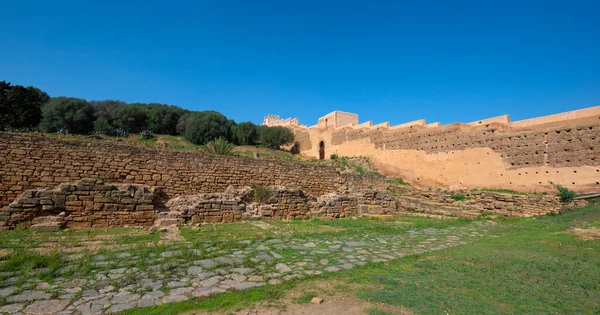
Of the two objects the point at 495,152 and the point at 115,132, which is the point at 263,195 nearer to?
the point at 495,152

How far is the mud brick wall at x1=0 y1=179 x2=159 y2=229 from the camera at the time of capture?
6.43 meters

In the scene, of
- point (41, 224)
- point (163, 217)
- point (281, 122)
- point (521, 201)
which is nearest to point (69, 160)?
point (41, 224)

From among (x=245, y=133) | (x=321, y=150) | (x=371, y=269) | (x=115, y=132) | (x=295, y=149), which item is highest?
(x=245, y=133)

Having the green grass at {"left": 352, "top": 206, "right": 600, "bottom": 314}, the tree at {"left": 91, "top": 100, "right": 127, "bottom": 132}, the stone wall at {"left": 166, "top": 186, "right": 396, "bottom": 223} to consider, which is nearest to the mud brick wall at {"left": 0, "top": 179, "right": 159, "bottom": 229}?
the stone wall at {"left": 166, "top": 186, "right": 396, "bottom": 223}

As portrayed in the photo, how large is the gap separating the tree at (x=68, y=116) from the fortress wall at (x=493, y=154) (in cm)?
3341

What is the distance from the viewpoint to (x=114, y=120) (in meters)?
35.8

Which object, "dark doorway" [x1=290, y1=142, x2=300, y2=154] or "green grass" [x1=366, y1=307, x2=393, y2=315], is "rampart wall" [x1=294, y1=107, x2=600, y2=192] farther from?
"green grass" [x1=366, y1=307, x2=393, y2=315]

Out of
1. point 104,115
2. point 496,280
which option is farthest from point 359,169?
point 104,115

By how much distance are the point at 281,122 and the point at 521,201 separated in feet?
148

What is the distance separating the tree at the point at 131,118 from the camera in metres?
35.9

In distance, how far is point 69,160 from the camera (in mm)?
7789

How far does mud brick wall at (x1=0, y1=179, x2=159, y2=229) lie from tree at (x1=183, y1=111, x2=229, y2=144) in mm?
29115

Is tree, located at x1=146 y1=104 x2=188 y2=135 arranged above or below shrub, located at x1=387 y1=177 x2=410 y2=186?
above

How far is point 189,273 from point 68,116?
38.9m
